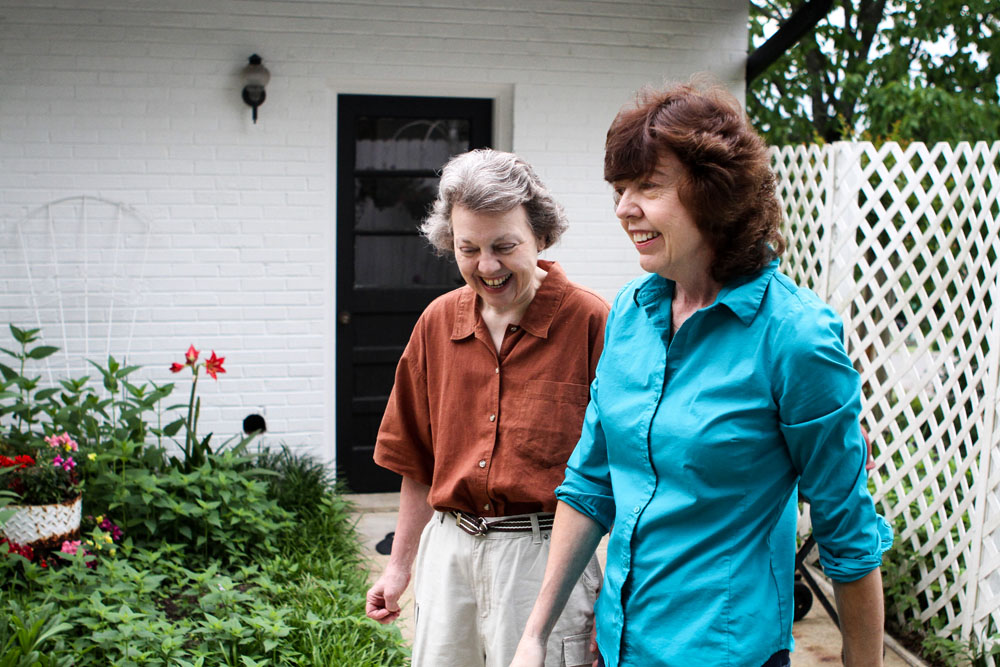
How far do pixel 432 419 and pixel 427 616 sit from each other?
40 centimetres

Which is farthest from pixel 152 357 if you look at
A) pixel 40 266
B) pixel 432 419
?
pixel 432 419

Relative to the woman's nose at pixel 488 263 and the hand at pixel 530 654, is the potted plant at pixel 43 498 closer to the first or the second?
the woman's nose at pixel 488 263

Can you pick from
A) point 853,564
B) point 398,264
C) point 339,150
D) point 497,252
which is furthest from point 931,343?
point 339,150

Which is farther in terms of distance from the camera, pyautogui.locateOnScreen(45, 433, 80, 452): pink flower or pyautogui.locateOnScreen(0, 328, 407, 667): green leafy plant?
pyautogui.locateOnScreen(45, 433, 80, 452): pink flower

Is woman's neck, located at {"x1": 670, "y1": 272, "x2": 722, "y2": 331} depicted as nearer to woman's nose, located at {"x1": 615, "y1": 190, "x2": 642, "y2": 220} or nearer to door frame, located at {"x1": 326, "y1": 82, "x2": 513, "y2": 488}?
woman's nose, located at {"x1": 615, "y1": 190, "x2": 642, "y2": 220}

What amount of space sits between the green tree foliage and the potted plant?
6.83 meters

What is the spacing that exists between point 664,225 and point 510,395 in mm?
623

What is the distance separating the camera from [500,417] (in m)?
1.88

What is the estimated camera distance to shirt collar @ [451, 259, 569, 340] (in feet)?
6.26

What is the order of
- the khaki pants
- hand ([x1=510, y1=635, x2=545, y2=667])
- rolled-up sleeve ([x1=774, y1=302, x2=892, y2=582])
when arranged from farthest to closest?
the khaki pants
hand ([x1=510, y1=635, x2=545, y2=667])
rolled-up sleeve ([x1=774, y1=302, x2=892, y2=582])

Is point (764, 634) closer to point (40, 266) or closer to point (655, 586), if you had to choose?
point (655, 586)

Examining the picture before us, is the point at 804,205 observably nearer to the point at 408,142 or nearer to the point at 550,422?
the point at 408,142

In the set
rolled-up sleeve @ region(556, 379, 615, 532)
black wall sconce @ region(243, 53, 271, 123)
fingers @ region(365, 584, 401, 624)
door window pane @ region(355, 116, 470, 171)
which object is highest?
black wall sconce @ region(243, 53, 271, 123)

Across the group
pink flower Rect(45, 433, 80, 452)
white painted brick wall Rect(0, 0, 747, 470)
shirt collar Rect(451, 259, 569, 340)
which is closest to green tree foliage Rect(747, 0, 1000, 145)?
white painted brick wall Rect(0, 0, 747, 470)
